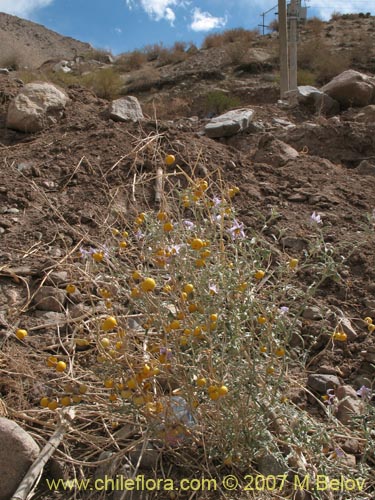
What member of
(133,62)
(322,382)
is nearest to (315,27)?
(133,62)

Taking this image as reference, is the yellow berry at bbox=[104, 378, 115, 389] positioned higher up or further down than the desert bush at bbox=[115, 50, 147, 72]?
further down

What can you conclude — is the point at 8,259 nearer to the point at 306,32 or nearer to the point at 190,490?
the point at 190,490

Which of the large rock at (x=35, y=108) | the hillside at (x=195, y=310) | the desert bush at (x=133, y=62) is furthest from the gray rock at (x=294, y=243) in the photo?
the desert bush at (x=133, y=62)

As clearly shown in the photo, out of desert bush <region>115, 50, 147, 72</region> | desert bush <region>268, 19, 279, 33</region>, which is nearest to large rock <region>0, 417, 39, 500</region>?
desert bush <region>115, 50, 147, 72</region>

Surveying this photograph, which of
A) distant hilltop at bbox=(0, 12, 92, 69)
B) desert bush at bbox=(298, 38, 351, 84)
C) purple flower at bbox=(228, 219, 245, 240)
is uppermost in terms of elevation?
distant hilltop at bbox=(0, 12, 92, 69)

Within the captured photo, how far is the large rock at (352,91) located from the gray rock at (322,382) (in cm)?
727

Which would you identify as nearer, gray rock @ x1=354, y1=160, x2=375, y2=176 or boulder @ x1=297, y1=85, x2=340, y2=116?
gray rock @ x1=354, y1=160, x2=375, y2=176

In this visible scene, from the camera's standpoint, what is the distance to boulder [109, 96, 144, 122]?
6086mm

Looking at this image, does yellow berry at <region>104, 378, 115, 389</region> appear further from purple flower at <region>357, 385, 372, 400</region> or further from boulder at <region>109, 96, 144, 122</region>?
boulder at <region>109, 96, 144, 122</region>

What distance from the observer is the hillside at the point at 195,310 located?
198 centimetres

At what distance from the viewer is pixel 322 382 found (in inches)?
104

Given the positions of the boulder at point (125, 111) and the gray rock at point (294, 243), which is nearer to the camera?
the gray rock at point (294, 243)

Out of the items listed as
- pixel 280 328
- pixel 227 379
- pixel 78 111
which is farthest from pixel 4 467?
pixel 78 111

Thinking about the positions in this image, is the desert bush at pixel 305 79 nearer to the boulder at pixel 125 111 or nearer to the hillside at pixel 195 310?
the hillside at pixel 195 310
